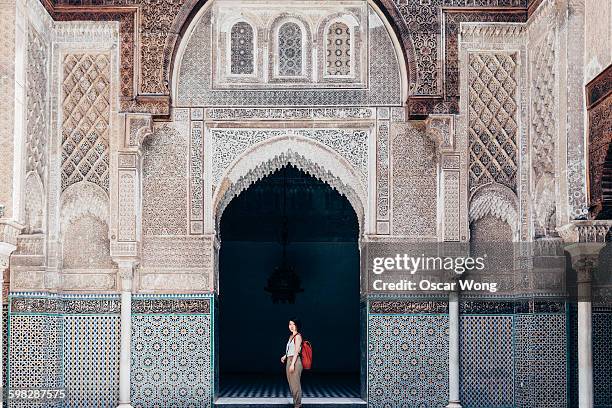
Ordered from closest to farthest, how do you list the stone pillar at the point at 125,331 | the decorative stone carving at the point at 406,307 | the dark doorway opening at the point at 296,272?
1. the stone pillar at the point at 125,331
2. the decorative stone carving at the point at 406,307
3. the dark doorway opening at the point at 296,272

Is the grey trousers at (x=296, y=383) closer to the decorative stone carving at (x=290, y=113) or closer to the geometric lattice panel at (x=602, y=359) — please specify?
the decorative stone carving at (x=290, y=113)

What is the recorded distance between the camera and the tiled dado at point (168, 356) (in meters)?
8.68

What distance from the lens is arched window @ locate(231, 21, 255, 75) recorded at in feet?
29.6

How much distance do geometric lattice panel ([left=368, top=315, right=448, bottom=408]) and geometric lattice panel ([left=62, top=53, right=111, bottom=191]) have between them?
2586mm

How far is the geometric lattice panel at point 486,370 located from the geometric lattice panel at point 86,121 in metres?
3.20

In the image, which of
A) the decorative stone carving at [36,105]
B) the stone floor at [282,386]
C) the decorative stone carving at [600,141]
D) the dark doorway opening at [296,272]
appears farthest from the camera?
the dark doorway opening at [296,272]

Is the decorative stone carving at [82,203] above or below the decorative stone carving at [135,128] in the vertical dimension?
below

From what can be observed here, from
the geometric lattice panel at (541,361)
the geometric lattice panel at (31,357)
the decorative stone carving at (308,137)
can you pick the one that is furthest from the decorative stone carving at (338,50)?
the geometric lattice panel at (31,357)

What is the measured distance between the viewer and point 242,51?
29.6ft

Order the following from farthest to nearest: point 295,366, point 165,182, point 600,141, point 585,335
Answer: point 295,366 < point 165,182 < point 585,335 < point 600,141

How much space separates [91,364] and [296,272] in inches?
200

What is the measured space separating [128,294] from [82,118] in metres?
1.47

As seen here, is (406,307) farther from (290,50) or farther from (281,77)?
(290,50)

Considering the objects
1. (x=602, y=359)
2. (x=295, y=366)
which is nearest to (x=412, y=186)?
(x=295, y=366)
